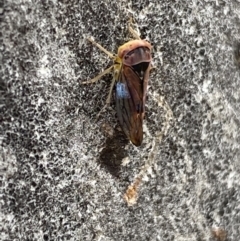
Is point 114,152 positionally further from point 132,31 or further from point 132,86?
point 132,31

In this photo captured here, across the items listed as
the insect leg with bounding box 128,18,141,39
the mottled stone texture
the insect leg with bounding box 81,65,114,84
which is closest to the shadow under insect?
the mottled stone texture

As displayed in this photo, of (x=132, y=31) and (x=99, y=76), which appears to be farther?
(x=132, y=31)

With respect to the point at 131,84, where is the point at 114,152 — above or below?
below

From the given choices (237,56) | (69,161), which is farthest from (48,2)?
(237,56)

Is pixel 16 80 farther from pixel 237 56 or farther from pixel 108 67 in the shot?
pixel 237 56

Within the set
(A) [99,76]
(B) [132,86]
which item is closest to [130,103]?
(B) [132,86]

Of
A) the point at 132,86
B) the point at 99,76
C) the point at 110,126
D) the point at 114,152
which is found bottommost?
the point at 114,152

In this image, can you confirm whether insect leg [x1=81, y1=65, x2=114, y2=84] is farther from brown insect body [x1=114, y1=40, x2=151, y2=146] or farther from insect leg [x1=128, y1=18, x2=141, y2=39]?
insect leg [x1=128, y1=18, x2=141, y2=39]
